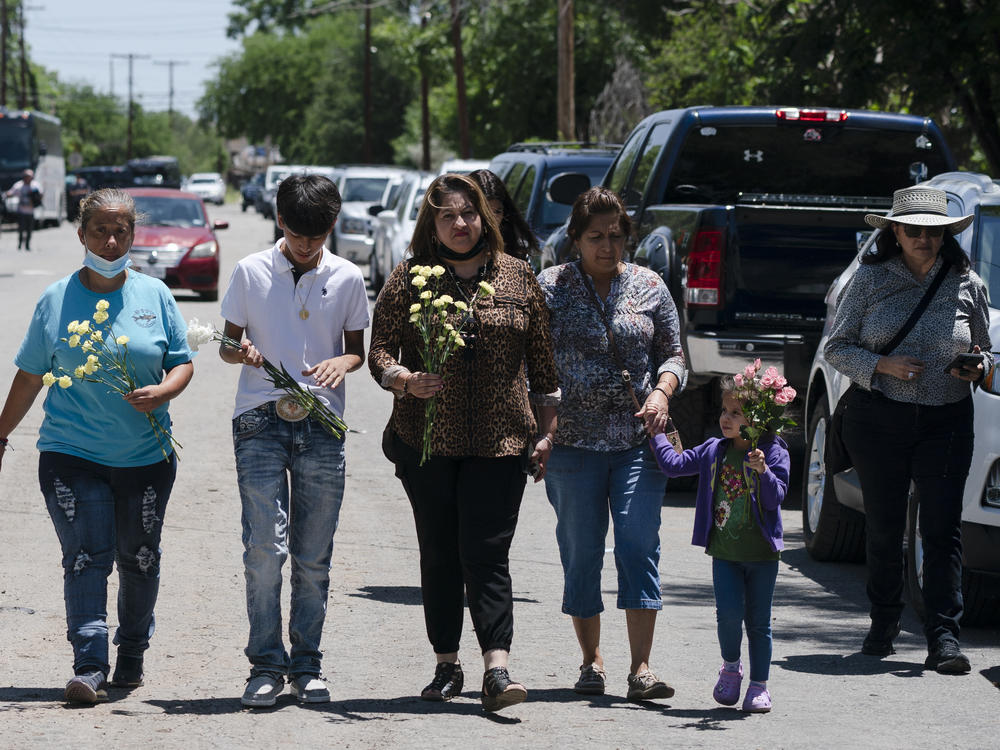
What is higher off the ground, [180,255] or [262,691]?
[180,255]

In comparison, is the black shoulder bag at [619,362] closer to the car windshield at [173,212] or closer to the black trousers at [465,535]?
the black trousers at [465,535]

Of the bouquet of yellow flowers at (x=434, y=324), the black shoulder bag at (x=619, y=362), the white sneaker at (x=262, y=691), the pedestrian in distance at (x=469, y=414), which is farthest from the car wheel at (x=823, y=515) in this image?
the white sneaker at (x=262, y=691)

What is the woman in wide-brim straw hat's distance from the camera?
6.89 metres

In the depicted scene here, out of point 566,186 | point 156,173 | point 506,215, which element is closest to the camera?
point 506,215

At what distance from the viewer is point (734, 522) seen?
19.8 ft

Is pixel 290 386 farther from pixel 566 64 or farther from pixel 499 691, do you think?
pixel 566 64

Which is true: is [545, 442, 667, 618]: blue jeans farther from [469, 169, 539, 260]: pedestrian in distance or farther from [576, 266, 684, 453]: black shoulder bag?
[469, 169, 539, 260]: pedestrian in distance

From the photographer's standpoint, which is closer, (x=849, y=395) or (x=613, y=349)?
(x=613, y=349)

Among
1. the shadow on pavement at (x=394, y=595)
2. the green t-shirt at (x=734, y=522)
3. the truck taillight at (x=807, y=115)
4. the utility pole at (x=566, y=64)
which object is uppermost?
the utility pole at (x=566, y=64)

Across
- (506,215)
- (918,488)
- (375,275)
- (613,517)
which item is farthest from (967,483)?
(375,275)

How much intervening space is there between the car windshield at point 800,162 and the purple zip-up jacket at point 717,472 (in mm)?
5290

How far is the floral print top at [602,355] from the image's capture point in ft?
20.1

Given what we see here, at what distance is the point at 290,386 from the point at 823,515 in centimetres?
395

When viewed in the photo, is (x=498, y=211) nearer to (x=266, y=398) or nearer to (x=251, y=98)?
(x=266, y=398)
